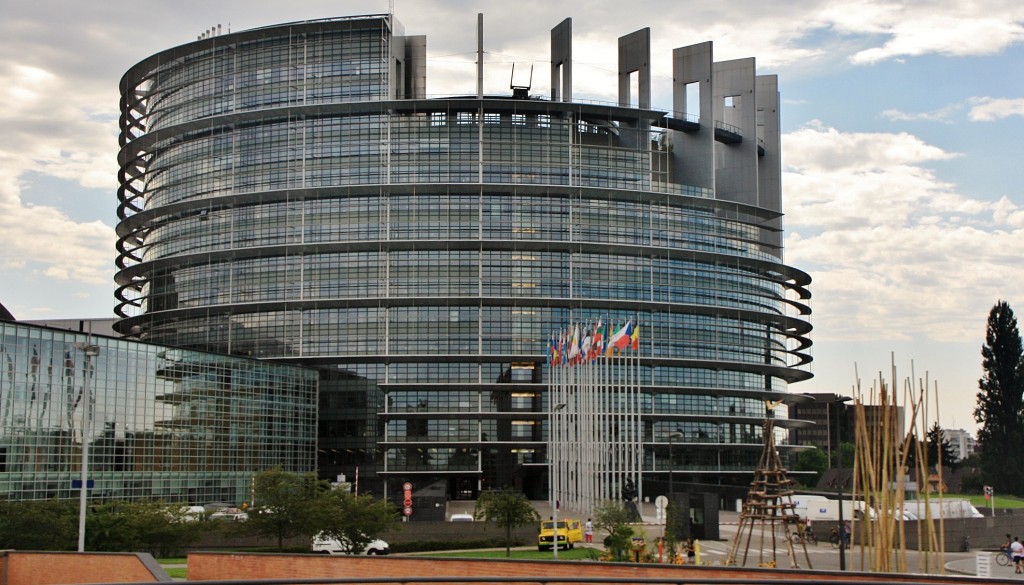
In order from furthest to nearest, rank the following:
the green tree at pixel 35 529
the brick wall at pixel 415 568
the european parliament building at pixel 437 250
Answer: the european parliament building at pixel 437 250 → the green tree at pixel 35 529 → the brick wall at pixel 415 568

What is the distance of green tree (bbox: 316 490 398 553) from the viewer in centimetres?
5975

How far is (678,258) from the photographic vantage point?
13125 cm

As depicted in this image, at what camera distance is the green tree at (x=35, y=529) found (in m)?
55.9

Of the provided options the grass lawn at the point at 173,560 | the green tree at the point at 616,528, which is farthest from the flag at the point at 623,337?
the grass lawn at the point at 173,560

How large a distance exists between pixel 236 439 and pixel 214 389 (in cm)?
517

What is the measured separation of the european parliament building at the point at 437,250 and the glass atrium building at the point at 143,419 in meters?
12.2

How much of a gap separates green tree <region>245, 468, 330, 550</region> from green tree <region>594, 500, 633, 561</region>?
15.1 metres

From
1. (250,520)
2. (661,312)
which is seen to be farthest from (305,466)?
(250,520)

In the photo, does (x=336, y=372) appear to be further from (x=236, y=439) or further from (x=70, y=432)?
(x=70, y=432)

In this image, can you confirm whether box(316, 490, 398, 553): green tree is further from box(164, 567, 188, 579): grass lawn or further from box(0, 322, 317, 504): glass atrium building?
box(0, 322, 317, 504): glass atrium building

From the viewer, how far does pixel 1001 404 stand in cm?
13800

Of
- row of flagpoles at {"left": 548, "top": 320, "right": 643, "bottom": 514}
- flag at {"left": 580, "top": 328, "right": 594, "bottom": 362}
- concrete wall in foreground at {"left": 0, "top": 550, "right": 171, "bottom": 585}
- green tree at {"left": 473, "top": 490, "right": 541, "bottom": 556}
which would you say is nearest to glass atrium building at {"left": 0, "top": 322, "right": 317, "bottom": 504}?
green tree at {"left": 473, "top": 490, "right": 541, "bottom": 556}

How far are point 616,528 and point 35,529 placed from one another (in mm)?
27516

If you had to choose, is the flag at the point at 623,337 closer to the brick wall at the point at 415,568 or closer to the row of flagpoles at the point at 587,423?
the row of flagpoles at the point at 587,423
